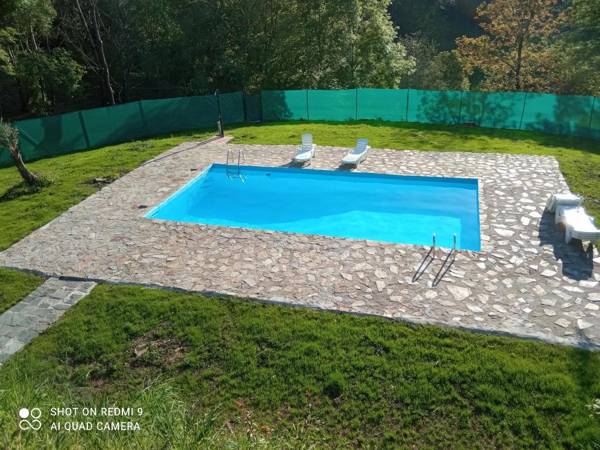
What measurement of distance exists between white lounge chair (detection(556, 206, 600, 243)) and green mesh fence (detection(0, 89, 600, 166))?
37.9 ft

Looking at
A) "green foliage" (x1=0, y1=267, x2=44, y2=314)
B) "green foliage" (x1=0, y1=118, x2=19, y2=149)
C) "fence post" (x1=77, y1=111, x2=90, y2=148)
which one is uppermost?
"green foliage" (x1=0, y1=118, x2=19, y2=149)

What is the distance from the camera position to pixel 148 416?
5.12 m

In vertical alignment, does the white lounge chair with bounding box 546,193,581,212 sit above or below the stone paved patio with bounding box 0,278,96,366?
above

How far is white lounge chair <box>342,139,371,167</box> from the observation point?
15.8 metres

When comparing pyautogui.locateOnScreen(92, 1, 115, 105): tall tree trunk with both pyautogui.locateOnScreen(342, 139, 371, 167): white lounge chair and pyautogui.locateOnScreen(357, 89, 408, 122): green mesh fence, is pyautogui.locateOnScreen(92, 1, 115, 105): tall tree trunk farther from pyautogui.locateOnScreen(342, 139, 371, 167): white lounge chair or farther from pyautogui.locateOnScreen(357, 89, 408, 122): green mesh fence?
pyautogui.locateOnScreen(342, 139, 371, 167): white lounge chair

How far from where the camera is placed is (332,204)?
1475 centimetres

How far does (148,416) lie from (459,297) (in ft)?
18.3

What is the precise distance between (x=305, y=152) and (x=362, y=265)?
26.9ft

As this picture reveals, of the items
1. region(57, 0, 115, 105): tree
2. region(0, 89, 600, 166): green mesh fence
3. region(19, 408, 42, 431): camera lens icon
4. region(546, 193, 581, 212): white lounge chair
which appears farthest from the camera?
region(57, 0, 115, 105): tree

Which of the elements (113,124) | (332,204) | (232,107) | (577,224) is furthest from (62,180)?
(577,224)

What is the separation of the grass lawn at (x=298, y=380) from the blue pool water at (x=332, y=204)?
508 centimetres

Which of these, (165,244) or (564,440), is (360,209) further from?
(564,440)

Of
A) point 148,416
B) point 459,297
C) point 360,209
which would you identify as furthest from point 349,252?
point 148,416

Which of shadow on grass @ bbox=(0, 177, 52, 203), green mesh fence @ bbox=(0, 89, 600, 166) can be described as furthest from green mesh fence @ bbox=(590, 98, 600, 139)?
shadow on grass @ bbox=(0, 177, 52, 203)
